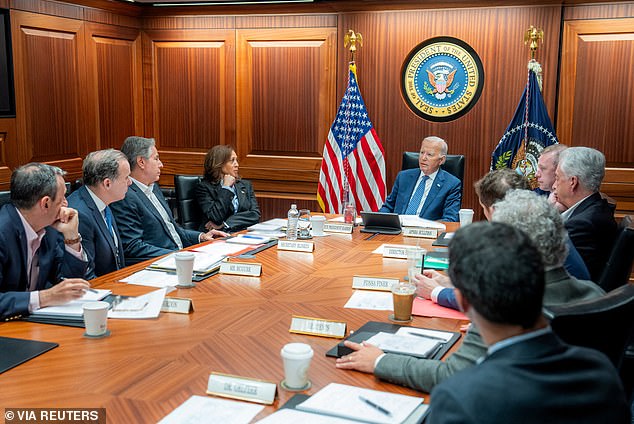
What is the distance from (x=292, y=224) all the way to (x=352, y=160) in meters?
2.19

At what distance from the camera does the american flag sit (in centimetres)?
573

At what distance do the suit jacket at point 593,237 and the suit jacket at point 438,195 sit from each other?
5.30ft

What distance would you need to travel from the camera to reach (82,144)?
595 cm

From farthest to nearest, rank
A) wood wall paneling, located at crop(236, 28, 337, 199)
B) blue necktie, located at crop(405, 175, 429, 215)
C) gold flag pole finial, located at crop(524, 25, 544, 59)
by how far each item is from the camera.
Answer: wood wall paneling, located at crop(236, 28, 337, 199) < gold flag pole finial, located at crop(524, 25, 544, 59) < blue necktie, located at crop(405, 175, 429, 215)

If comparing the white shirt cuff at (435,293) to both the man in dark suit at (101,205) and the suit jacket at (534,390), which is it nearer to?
the suit jacket at (534,390)

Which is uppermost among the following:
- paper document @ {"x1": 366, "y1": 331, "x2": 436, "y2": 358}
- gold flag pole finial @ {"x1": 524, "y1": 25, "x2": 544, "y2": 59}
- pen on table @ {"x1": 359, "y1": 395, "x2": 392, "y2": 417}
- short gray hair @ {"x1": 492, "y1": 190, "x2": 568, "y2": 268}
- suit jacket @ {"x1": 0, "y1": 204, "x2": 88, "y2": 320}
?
gold flag pole finial @ {"x1": 524, "y1": 25, "x2": 544, "y2": 59}

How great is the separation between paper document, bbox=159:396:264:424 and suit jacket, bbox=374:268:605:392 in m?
0.39

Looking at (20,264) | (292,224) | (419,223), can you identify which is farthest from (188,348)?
(419,223)

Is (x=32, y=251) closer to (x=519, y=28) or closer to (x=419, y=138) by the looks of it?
(x=419, y=138)

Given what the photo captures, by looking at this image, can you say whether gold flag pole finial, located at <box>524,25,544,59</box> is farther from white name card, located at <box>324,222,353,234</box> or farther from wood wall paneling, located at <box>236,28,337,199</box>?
white name card, located at <box>324,222,353,234</box>

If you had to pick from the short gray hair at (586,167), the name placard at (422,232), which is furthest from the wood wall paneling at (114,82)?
the short gray hair at (586,167)

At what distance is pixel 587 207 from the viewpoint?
331cm

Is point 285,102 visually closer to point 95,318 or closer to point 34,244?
point 34,244

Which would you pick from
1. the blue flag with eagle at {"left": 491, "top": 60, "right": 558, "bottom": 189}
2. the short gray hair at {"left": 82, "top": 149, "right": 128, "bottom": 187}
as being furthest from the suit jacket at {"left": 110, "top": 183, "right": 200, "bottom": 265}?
the blue flag with eagle at {"left": 491, "top": 60, "right": 558, "bottom": 189}
